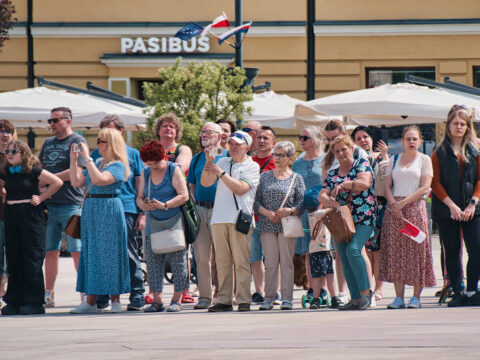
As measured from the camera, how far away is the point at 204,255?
10797mm

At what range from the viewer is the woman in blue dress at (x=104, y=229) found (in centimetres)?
1038

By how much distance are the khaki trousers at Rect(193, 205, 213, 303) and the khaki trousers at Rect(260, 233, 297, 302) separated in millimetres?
639

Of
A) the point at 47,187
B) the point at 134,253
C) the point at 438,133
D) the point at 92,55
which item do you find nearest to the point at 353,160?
Result: the point at 134,253

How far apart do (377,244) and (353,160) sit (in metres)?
1.50

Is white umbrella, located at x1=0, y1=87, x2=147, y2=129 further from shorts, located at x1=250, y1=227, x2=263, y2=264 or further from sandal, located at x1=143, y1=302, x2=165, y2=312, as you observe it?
sandal, located at x1=143, y1=302, x2=165, y2=312

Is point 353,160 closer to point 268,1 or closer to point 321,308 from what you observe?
point 321,308

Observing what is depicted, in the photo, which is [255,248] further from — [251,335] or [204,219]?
[251,335]

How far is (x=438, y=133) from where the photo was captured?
23688mm

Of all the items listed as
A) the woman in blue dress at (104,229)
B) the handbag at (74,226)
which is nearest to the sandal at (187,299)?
the woman in blue dress at (104,229)

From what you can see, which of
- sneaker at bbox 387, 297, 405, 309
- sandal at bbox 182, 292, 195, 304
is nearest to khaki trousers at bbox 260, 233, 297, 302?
sneaker at bbox 387, 297, 405, 309

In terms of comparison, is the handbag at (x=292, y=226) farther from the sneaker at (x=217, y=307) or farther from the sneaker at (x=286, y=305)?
the sneaker at (x=217, y=307)

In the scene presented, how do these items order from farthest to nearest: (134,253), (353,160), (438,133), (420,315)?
1. (438,133)
2. (134,253)
3. (353,160)
4. (420,315)

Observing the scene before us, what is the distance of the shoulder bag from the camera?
33.8ft

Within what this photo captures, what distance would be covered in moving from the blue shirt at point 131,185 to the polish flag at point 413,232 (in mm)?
2813
